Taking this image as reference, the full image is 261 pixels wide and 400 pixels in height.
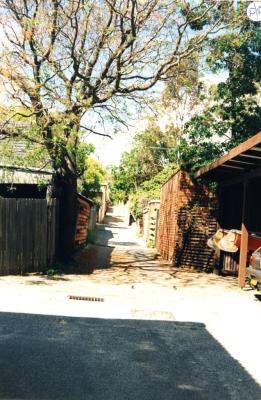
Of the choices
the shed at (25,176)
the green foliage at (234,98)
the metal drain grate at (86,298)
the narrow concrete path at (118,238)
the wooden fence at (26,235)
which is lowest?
the narrow concrete path at (118,238)

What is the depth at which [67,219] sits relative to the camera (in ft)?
48.9

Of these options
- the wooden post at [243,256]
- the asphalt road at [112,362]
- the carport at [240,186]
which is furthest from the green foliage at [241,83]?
the asphalt road at [112,362]

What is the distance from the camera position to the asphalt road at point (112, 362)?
4.41 meters

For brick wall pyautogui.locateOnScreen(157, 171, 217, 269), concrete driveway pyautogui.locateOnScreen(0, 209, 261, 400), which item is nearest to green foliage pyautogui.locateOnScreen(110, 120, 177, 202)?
brick wall pyautogui.locateOnScreen(157, 171, 217, 269)

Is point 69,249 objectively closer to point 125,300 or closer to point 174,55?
point 125,300

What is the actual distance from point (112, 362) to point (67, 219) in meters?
9.89

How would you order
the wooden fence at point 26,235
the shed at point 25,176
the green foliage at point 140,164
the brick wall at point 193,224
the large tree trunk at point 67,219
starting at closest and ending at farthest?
1. the wooden fence at point 26,235
2. the shed at point 25,176
3. the large tree trunk at point 67,219
4. the brick wall at point 193,224
5. the green foliage at point 140,164

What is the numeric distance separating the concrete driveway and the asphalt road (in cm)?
1

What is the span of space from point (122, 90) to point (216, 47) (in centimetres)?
593

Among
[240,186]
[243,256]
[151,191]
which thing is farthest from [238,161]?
[151,191]

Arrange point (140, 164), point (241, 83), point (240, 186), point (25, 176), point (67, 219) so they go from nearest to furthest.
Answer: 1. point (25, 176)
2. point (67, 219)
3. point (240, 186)
4. point (241, 83)
5. point (140, 164)

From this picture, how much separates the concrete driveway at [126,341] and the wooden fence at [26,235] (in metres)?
0.61

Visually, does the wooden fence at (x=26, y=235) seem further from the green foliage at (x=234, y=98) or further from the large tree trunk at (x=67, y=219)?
the green foliage at (x=234, y=98)

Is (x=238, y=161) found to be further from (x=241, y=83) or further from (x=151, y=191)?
(x=151, y=191)
